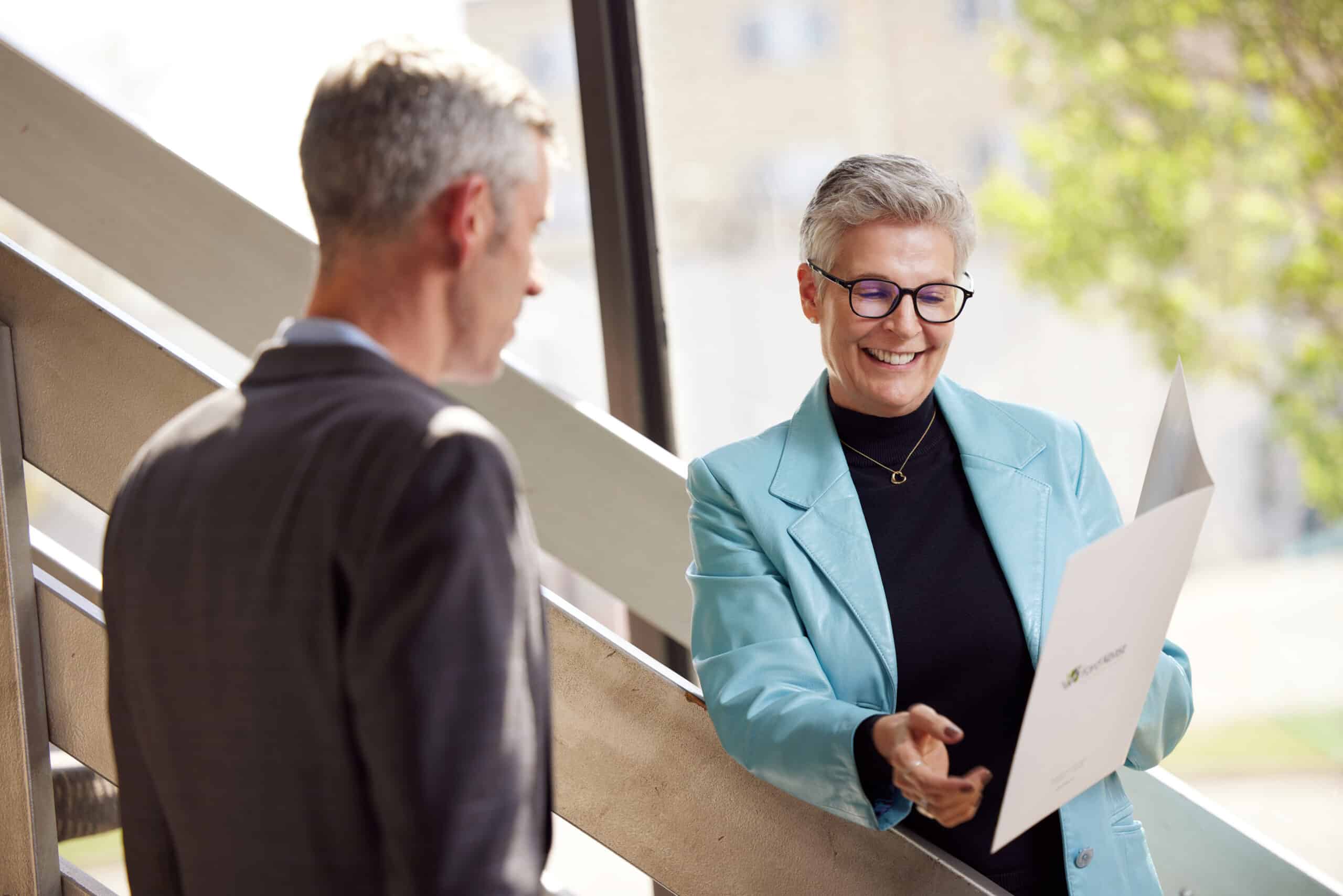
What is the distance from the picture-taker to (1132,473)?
6051 millimetres

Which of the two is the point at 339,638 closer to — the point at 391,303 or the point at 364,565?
the point at 364,565

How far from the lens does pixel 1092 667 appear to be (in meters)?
1.09

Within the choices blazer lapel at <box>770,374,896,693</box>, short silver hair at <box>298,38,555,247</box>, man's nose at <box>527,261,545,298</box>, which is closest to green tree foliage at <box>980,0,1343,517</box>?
blazer lapel at <box>770,374,896,693</box>

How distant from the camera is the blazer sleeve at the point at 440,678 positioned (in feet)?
2.33

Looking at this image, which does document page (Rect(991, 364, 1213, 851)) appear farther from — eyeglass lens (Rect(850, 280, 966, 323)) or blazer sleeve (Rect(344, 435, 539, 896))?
blazer sleeve (Rect(344, 435, 539, 896))

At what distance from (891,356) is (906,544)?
9.1 inches

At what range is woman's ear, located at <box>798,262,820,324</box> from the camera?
1.53 m

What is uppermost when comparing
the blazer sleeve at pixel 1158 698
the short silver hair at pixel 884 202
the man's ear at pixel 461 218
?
the short silver hair at pixel 884 202

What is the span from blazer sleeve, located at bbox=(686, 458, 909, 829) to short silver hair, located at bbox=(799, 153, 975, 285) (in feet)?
1.06

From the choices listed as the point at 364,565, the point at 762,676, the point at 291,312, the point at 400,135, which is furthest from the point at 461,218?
the point at 291,312

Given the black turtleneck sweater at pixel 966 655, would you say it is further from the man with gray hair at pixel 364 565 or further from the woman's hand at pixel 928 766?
the man with gray hair at pixel 364 565

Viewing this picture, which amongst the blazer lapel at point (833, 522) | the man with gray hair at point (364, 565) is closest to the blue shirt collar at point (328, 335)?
the man with gray hair at point (364, 565)

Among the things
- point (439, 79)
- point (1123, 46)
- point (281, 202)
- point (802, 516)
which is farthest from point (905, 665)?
point (1123, 46)

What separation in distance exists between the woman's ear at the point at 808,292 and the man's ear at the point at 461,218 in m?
0.75
